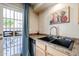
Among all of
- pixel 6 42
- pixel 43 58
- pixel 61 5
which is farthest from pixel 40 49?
pixel 61 5

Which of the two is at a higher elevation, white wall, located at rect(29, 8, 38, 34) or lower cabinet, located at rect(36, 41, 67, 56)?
white wall, located at rect(29, 8, 38, 34)

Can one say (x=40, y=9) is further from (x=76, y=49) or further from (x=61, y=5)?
(x=76, y=49)

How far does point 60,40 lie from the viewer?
1.24 m

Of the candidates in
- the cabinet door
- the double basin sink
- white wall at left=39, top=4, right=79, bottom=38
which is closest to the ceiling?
white wall at left=39, top=4, right=79, bottom=38

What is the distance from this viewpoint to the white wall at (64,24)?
1141mm

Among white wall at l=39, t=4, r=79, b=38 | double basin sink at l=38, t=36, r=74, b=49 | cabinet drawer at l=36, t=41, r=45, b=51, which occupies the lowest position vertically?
cabinet drawer at l=36, t=41, r=45, b=51

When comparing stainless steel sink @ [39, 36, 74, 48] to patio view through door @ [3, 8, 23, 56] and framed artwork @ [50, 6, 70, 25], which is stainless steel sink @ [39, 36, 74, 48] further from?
patio view through door @ [3, 8, 23, 56]

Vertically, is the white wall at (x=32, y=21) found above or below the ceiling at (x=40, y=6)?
below

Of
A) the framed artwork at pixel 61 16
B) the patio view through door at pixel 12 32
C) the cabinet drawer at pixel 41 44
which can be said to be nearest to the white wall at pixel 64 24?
the framed artwork at pixel 61 16

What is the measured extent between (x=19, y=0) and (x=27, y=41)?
1.68 feet

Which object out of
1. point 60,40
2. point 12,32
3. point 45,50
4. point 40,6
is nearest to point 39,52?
point 45,50

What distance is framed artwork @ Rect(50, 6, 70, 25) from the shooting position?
119 cm

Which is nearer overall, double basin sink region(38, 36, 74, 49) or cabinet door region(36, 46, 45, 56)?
double basin sink region(38, 36, 74, 49)

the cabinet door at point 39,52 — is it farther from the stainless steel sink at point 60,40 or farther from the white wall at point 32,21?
the white wall at point 32,21
